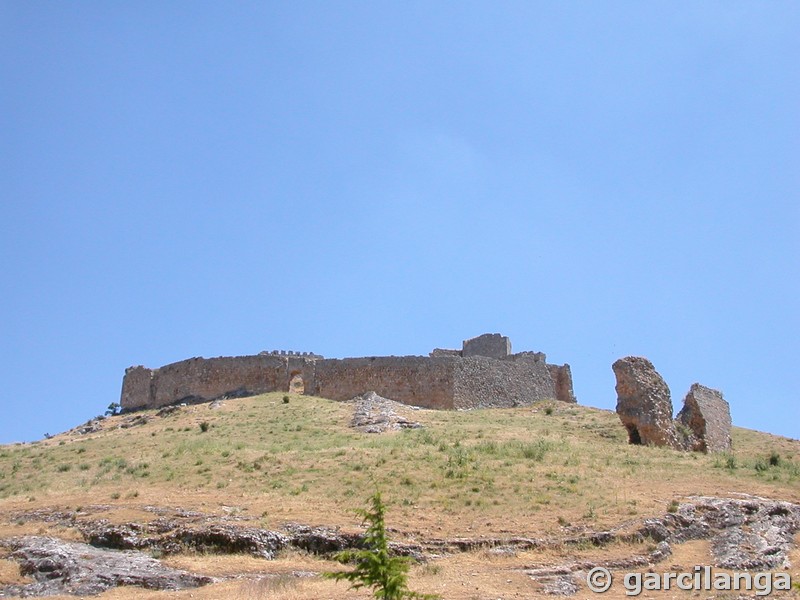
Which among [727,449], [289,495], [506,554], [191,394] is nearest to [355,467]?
[289,495]

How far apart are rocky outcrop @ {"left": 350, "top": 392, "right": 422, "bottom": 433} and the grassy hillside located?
0.70 m

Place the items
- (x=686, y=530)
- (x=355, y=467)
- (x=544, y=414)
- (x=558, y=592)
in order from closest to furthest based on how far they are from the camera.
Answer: (x=558, y=592) < (x=686, y=530) < (x=355, y=467) < (x=544, y=414)

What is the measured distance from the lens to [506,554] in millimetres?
14273

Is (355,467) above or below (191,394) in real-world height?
below

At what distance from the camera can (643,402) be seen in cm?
2545

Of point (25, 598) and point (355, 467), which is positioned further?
point (355, 467)

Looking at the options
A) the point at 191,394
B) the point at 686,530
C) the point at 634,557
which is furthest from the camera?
the point at 191,394

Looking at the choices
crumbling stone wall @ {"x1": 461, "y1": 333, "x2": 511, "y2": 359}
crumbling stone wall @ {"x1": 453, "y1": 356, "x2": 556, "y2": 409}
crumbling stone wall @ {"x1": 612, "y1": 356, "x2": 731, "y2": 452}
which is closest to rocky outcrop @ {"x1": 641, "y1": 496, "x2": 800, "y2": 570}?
crumbling stone wall @ {"x1": 612, "y1": 356, "x2": 731, "y2": 452}

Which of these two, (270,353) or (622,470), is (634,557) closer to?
(622,470)

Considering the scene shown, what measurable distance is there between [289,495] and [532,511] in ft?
18.0

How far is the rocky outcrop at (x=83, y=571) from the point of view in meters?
13.2

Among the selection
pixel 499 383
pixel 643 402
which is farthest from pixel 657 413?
pixel 499 383

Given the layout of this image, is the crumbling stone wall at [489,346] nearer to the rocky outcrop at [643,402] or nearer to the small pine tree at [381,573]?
the rocky outcrop at [643,402]

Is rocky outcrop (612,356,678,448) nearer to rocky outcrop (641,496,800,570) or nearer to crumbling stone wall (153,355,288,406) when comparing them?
rocky outcrop (641,496,800,570)
